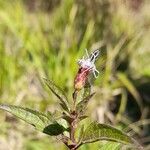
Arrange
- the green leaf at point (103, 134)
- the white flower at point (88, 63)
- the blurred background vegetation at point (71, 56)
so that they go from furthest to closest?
the blurred background vegetation at point (71, 56) → the white flower at point (88, 63) → the green leaf at point (103, 134)

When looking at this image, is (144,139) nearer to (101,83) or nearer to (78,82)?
(101,83)

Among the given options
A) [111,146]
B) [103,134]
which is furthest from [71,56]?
[103,134]

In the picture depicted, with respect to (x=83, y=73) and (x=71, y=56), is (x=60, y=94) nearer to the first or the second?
(x=83, y=73)

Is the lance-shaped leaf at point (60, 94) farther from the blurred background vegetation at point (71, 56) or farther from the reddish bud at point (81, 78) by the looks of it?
the blurred background vegetation at point (71, 56)

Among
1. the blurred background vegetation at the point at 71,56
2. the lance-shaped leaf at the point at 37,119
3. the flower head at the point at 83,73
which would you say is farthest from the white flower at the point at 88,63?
the blurred background vegetation at the point at 71,56

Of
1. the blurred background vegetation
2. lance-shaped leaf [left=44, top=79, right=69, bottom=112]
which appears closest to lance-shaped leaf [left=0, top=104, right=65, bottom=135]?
lance-shaped leaf [left=44, top=79, right=69, bottom=112]

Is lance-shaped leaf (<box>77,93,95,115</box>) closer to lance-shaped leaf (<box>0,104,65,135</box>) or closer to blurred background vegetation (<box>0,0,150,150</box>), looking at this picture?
lance-shaped leaf (<box>0,104,65,135</box>)

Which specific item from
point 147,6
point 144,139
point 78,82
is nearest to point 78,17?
point 147,6
